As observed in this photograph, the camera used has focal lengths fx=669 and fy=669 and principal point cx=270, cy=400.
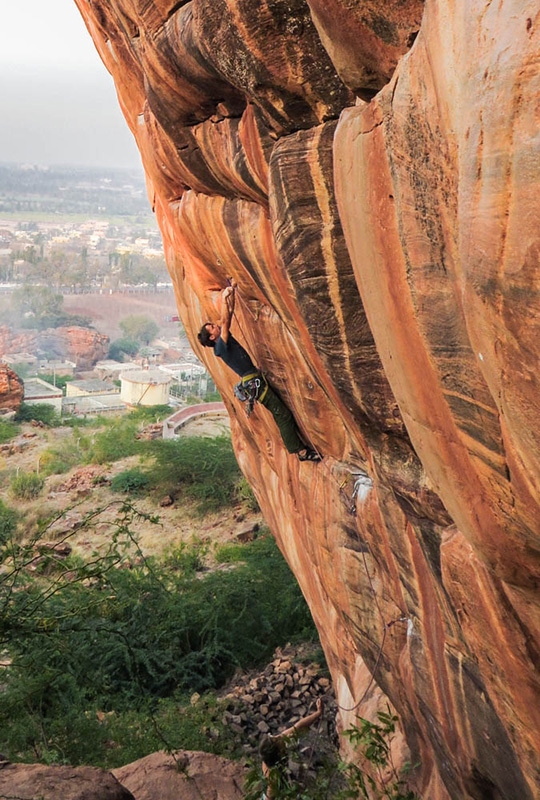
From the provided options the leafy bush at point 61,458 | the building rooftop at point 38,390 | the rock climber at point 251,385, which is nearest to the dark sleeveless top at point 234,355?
the rock climber at point 251,385

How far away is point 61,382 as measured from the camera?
42594mm

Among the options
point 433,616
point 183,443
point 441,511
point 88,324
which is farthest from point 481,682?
point 88,324

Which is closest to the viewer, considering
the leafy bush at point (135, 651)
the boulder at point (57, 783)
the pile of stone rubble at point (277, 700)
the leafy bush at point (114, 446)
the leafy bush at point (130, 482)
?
the boulder at point (57, 783)

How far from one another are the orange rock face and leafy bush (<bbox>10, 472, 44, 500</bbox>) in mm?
14382

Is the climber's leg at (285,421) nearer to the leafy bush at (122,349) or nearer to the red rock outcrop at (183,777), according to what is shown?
the red rock outcrop at (183,777)

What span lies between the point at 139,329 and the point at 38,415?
46.7 metres

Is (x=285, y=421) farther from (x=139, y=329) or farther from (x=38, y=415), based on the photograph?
(x=139, y=329)

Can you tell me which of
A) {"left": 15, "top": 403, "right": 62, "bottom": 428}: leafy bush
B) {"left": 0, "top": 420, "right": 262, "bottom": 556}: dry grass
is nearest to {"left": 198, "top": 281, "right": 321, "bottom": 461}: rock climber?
{"left": 0, "top": 420, "right": 262, "bottom": 556}: dry grass

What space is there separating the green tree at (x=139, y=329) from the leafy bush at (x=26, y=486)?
2098 inches

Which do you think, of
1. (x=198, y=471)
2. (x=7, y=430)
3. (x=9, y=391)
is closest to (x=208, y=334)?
(x=198, y=471)

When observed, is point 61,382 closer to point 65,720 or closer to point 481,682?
point 65,720

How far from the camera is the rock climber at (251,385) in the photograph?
18.5 ft

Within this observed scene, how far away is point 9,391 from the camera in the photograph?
26672mm

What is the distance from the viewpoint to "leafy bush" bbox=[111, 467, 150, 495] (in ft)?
59.9
